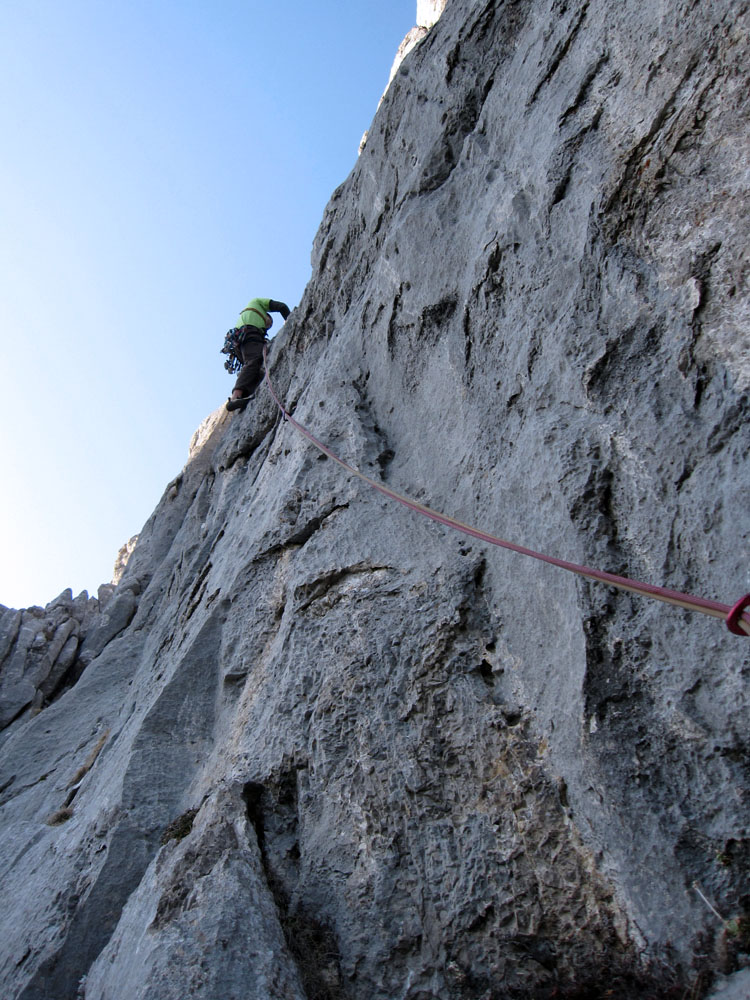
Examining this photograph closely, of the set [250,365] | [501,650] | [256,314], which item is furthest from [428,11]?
[501,650]

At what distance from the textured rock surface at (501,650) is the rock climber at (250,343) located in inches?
202

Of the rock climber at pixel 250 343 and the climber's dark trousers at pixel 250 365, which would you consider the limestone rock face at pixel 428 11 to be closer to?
the rock climber at pixel 250 343

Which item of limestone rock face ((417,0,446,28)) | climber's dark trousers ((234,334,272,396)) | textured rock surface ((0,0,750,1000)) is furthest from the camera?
limestone rock face ((417,0,446,28))

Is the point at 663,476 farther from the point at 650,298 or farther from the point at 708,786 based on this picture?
the point at 708,786

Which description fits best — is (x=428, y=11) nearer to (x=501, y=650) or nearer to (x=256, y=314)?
(x=256, y=314)

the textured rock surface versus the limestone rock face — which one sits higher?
the limestone rock face

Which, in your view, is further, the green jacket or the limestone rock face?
the limestone rock face

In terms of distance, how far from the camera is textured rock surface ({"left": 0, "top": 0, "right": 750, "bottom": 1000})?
3258mm

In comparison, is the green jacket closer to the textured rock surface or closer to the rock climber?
the rock climber

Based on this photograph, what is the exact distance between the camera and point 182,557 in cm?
1042

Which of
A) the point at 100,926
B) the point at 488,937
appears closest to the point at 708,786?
the point at 488,937

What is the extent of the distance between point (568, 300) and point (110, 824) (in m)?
4.60

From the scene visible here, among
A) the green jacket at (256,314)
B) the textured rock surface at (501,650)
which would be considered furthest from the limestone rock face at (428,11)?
the textured rock surface at (501,650)

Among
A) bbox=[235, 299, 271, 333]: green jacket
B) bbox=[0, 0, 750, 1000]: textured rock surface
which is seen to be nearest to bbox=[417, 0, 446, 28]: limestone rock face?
bbox=[235, 299, 271, 333]: green jacket
